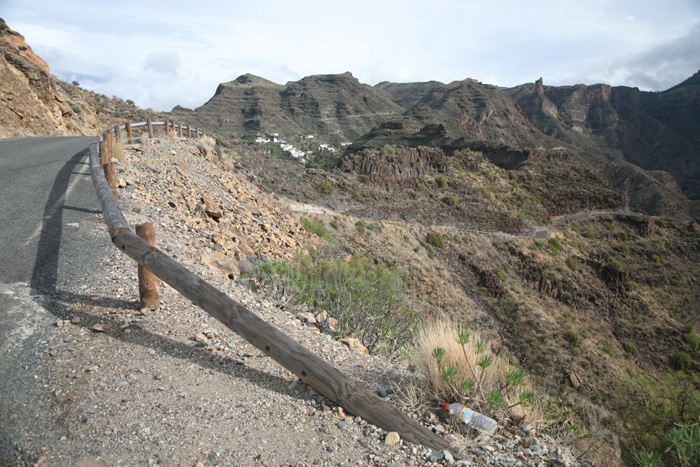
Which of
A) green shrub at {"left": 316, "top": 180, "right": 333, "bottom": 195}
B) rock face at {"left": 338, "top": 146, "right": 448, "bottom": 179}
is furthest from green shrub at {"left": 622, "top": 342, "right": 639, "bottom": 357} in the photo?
green shrub at {"left": 316, "top": 180, "right": 333, "bottom": 195}

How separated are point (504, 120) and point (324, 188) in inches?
3254

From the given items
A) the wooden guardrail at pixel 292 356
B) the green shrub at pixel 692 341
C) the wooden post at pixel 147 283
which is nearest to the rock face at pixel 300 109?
the green shrub at pixel 692 341

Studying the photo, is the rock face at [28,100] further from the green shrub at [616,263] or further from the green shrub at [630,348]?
the green shrub at [616,263]

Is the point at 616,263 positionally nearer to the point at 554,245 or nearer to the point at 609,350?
the point at 554,245

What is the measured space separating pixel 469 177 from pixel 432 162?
4.83 m

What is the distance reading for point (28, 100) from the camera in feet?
52.6

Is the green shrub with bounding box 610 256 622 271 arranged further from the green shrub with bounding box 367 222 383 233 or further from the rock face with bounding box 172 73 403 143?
the rock face with bounding box 172 73 403 143

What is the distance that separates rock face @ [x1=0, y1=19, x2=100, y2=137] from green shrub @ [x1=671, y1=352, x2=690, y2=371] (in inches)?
1395

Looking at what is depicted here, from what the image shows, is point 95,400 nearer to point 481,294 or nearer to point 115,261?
point 115,261

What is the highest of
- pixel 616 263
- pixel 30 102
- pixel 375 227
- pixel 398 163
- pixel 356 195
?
pixel 30 102

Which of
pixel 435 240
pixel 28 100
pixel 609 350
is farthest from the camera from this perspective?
pixel 435 240

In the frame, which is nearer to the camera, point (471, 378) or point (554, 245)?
point (471, 378)

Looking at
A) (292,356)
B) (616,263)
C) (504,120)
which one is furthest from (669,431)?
(504,120)

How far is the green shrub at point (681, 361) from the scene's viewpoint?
23312 millimetres
